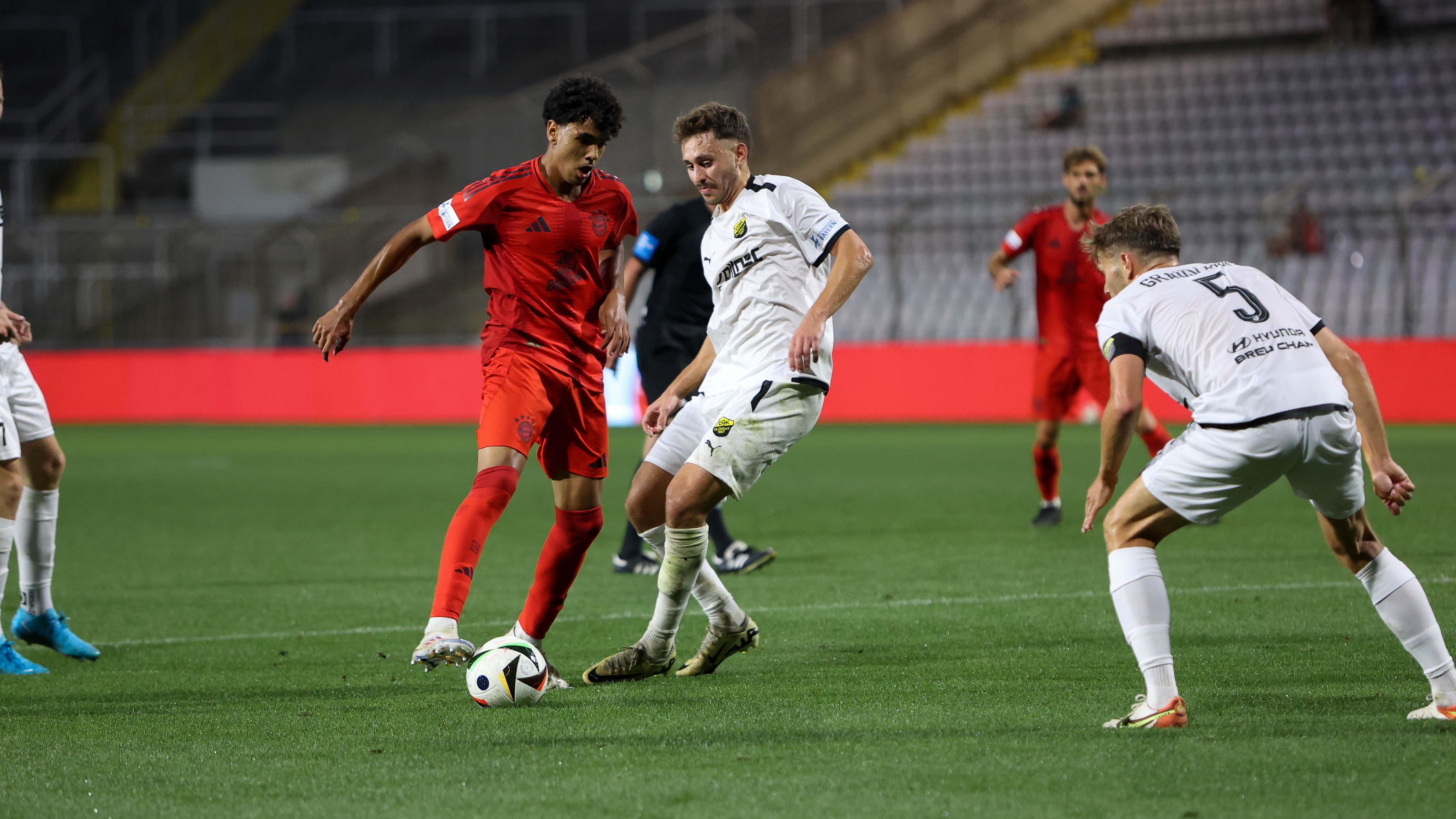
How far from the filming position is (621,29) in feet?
88.8

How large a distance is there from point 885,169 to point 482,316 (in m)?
7.37

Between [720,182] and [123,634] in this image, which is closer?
[720,182]

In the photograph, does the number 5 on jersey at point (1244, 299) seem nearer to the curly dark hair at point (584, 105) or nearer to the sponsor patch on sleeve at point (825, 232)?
the sponsor patch on sleeve at point (825, 232)

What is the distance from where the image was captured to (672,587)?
509 cm

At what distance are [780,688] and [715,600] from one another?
1.50 ft

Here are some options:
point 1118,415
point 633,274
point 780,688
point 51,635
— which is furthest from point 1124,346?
point 51,635

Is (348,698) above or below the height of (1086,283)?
below

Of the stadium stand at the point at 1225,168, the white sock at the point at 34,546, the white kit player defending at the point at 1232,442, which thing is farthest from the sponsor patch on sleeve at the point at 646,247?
the stadium stand at the point at 1225,168

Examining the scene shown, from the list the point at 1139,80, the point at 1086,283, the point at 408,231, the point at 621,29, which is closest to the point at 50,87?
the point at 621,29

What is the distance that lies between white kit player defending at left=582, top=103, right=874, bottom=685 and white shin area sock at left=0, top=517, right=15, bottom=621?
231 cm

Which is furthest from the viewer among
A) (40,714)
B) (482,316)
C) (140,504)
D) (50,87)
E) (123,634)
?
(50,87)

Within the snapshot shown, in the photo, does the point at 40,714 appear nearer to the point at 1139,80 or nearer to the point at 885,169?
the point at 885,169

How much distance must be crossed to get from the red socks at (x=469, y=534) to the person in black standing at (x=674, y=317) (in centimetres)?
282

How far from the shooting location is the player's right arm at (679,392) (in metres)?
5.37
